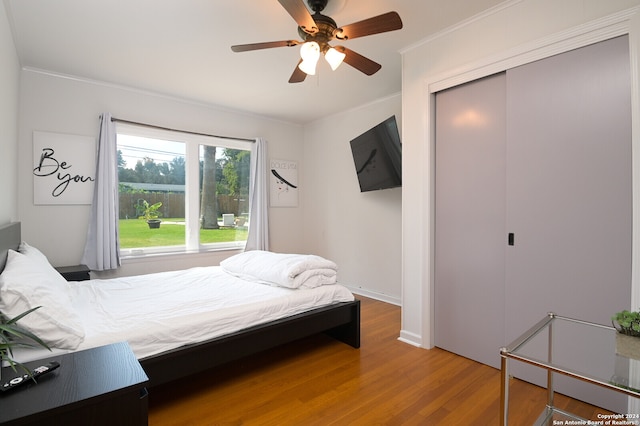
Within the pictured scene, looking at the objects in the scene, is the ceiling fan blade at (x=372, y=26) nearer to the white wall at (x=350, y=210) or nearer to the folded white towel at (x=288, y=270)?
the folded white towel at (x=288, y=270)

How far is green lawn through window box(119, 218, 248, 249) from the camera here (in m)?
3.84

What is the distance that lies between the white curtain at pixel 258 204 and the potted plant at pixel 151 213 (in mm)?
1225

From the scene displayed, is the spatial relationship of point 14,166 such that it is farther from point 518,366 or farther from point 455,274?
point 518,366

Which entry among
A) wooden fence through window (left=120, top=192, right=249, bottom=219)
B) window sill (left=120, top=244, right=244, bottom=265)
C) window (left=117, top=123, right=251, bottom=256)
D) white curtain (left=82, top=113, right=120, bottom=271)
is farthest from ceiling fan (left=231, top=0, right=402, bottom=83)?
window sill (left=120, top=244, right=244, bottom=265)

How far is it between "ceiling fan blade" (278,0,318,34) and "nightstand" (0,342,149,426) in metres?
1.84

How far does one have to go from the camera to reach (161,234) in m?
4.10

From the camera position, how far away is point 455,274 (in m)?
2.66

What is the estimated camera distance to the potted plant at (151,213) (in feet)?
13.0

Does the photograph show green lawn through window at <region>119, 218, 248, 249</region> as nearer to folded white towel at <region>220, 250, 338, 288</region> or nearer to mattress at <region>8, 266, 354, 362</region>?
mattress at <region>8, 266, 354, 362</region>

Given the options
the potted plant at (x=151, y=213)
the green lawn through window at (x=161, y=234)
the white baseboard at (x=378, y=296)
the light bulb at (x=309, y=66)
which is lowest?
the white baseboard at (x=378, y=296)

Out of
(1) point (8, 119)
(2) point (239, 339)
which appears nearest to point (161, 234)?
(1) point (8, 119)

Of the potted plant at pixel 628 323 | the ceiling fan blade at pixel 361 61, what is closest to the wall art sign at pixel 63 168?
the ceiling fan blade at pixel 361 61

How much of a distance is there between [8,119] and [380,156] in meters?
3.31

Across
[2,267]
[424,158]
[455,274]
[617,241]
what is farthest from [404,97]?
[2,267]
